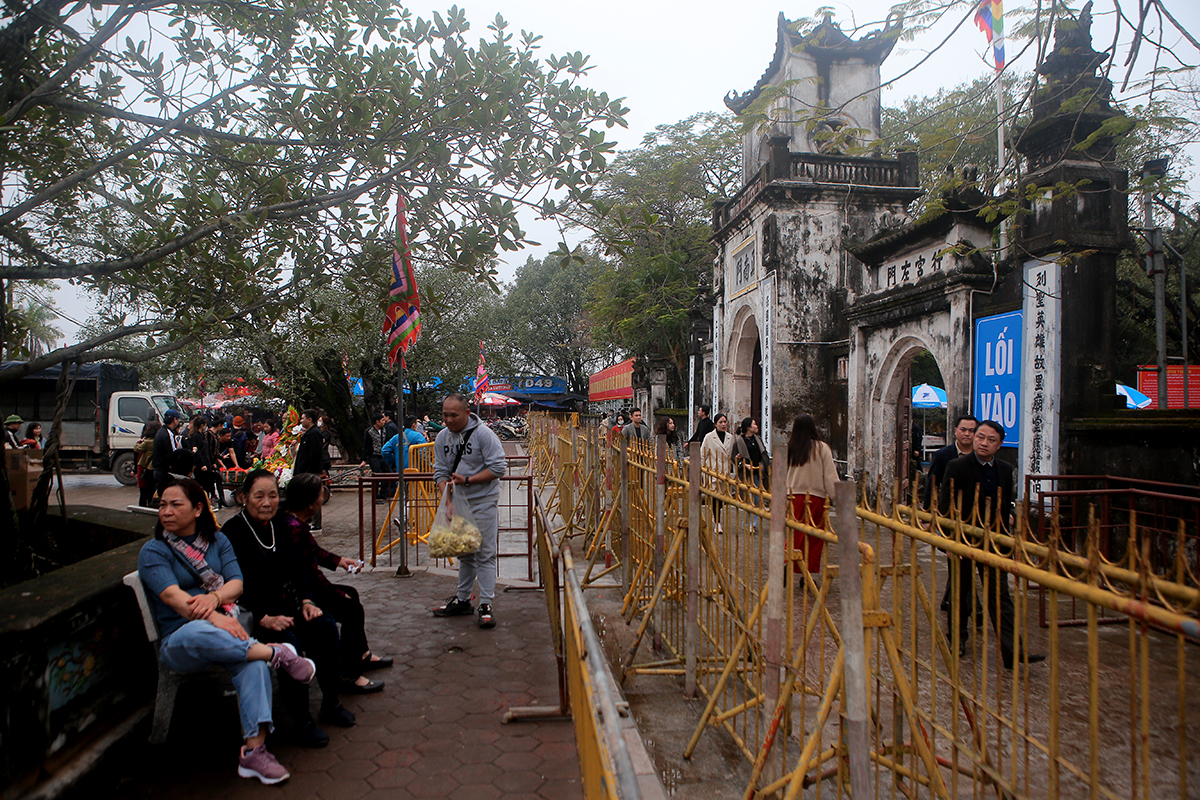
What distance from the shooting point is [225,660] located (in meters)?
3.21

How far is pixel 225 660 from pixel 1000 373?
852 cm

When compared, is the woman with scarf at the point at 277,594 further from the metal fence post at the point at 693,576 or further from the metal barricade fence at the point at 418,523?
the metal barricade fence at the point at 418,523

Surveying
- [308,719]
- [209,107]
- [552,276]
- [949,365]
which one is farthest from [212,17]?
[552,276]

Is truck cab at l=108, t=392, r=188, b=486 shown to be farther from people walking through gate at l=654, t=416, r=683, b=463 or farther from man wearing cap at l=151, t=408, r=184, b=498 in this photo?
people walking through gate at l=654, t=416, r=683, b=463

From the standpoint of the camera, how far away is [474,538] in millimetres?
5242

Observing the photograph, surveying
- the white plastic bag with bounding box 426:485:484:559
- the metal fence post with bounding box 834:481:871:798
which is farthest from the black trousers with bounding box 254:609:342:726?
the metal fence post with bounding box 834:481:871:798

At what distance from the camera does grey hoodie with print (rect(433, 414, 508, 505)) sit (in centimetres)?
550

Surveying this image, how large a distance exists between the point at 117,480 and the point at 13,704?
17.3 m

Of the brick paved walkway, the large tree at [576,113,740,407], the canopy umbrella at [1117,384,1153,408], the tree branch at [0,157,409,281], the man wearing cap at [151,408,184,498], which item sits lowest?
the brick paved walkway

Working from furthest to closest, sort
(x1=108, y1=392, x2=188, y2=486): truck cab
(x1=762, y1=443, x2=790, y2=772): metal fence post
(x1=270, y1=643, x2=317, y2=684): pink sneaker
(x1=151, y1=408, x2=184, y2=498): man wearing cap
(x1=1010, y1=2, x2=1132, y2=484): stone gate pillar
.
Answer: (x1=108, y1=392, x2=188, y2=486): truck cab < (x1=151, y1=408, x2=184, y2=498): man wearing cap < (x1=1010, y1=2, x2=1132, y2=484): stone gate pillar < (x1=270, y1=643, x2=317, y2=684): pink sneaker < (x1=762, y1=443, x2=790, y2=772): metal fence post

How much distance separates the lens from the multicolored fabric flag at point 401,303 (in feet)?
16.1

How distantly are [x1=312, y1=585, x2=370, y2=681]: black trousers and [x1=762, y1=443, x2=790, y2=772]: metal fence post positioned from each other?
102 inches

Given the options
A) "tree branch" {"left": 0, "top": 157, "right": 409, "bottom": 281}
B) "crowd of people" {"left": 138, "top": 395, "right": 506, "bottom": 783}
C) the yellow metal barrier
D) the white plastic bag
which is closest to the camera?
"crowd of people" {"left": 138, "top": 395, "right": 506, "bottom": 783}

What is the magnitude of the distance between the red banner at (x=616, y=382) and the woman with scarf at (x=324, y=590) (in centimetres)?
2362
